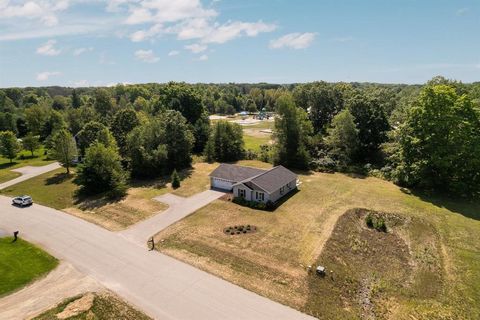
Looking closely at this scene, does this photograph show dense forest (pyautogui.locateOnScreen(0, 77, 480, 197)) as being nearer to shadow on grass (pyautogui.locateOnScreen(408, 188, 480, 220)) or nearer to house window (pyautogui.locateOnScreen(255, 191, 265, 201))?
shadow on grass (pyautogui.locateOnScreen(408, 188, 480, 220))

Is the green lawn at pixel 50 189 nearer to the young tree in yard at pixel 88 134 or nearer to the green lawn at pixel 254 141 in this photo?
the young tree in yard at pixel 88 134

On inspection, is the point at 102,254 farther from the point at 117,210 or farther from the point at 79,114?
the point at 79,114

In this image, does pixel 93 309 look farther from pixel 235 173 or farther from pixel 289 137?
pixel 289 137

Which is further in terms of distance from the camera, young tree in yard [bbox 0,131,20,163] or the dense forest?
young tree in yard [bbox 0,131,20,163]

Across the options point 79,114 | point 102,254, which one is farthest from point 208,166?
point 79,114

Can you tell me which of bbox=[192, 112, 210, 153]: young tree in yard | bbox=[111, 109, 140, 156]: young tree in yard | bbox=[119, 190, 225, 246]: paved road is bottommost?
bbox=[119, 190, 225, 246]: paved road

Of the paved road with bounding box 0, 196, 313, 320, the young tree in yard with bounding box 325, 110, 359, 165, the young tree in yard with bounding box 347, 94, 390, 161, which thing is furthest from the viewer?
the young tree in yard with bounding box 347, 94, 390, 161

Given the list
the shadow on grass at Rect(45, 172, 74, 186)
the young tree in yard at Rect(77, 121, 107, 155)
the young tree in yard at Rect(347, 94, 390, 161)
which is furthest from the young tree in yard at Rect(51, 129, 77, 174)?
the young tree in yard at Rect(347, 94, 390, 161)
